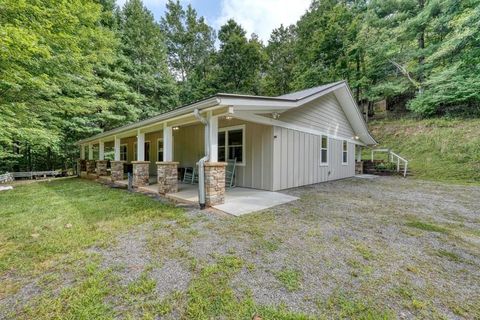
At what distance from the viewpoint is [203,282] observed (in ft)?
7.18

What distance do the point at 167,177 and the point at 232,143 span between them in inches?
104

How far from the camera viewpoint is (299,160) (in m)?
7.94

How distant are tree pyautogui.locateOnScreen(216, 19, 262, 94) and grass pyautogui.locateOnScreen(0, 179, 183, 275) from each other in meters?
16.0

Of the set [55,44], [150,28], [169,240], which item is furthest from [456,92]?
[150,28]

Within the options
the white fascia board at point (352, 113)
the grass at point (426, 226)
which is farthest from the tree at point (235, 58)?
the grass at point (426, 226)

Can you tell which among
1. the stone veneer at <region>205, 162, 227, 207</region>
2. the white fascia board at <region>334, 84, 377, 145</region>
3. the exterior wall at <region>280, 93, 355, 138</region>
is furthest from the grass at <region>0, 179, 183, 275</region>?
the white fascia board at <region>334, 84, 377, 145</region>

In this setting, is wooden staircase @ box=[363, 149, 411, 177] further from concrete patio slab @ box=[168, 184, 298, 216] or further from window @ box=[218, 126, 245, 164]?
window @ box=[218, 126, 245, 164]

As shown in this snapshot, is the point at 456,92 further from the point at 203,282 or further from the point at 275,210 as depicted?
the point at 203,282

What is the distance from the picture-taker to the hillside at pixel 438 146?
10.5 metres

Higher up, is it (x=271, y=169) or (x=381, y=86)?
(x=381, y=86)

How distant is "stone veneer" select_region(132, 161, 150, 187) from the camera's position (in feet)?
25.9

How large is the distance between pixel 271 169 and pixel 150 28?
59.6ft

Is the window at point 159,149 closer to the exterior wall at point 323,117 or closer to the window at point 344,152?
the exterior wall at point 323,117

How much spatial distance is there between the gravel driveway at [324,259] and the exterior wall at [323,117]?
4.04 metres
